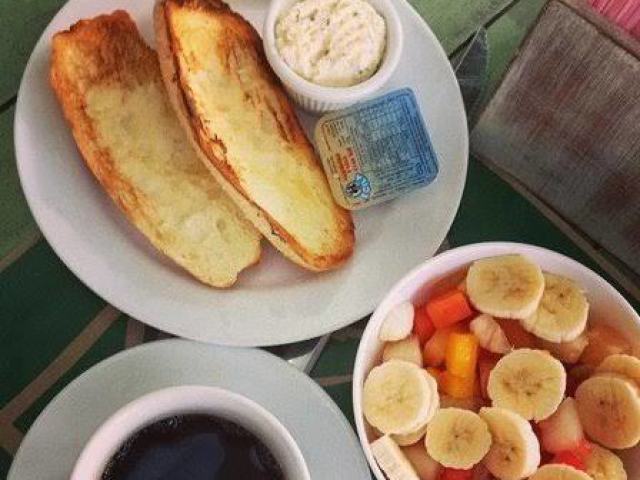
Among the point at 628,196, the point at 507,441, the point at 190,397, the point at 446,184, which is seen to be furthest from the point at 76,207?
the point at 628,196

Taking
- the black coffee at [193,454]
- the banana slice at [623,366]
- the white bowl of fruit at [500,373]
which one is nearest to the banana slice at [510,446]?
the white bowl of fruit at [500,373]

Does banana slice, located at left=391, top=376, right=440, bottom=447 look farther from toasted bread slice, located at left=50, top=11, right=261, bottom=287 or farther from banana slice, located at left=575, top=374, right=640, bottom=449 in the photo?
toasted bread slice, located at left=50, top=11, right=261, bottom=287

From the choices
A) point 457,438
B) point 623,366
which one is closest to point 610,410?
point 623,366

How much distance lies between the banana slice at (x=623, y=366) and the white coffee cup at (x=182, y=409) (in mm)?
339

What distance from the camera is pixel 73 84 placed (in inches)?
42.3

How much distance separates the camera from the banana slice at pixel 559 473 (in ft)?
3.04

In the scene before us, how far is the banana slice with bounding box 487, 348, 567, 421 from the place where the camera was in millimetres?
956

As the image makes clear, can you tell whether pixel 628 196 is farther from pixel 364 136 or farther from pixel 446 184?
pixel 364 136

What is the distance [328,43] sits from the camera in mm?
1092

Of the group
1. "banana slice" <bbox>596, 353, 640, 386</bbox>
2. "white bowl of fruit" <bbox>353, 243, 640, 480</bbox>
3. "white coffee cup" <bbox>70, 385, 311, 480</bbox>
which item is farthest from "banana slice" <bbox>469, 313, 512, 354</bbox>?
"white coffee cup" <bbox>70, 385, 311, 480</bbox>

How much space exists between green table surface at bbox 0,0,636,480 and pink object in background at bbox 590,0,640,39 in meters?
0.16

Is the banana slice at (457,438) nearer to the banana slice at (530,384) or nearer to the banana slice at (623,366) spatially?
the banana slice at (530,384)

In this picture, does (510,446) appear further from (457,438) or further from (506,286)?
(506,286)

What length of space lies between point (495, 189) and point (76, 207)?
523 mm
